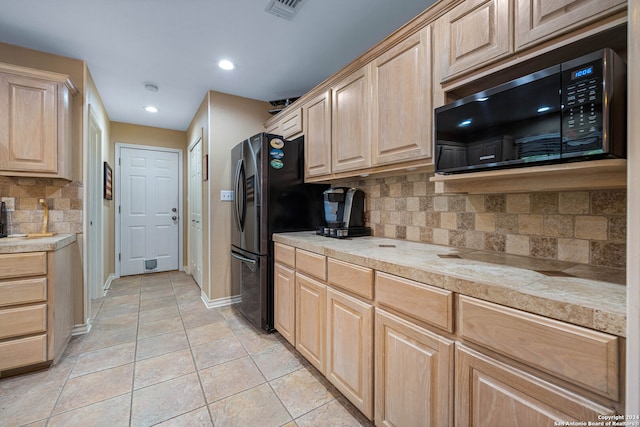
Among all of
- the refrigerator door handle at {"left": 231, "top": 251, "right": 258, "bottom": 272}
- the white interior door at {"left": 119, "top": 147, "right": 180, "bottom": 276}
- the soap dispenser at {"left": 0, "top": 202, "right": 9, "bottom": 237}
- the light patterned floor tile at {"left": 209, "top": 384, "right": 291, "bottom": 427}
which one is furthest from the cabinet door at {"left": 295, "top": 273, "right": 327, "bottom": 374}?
the white interior door at {"left": 119, "top": 147, "right": 180, "bottom": 276}

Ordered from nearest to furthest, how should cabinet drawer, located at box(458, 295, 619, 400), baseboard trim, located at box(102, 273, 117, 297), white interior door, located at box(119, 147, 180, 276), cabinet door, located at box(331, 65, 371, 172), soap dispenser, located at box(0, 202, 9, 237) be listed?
cabinet drawer, located at box(458, 295, 619, 400), cabinet door, located at box(331, 65, 371, 172), soap dispenser, located at box(0, 202, 9, 237), baseboard trim, located at box(102, 273, 117, 297), white interior door, located at box(119, 147, 180, 276)

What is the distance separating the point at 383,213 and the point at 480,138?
1.05m

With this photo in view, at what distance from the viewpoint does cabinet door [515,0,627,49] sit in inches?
35.6

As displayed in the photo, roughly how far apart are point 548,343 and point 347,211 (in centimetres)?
155

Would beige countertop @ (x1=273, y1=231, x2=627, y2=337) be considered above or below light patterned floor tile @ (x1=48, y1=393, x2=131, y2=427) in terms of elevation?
above

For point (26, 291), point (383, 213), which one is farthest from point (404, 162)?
point (26, 291)

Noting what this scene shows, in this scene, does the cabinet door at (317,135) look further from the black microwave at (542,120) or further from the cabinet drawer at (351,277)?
the black microwave at (542,120)

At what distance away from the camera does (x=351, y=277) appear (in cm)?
148

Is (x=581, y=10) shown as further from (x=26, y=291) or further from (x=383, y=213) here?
(x=26, y=291)

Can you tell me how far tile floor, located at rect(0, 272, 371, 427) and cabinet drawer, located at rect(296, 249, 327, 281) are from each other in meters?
0.71

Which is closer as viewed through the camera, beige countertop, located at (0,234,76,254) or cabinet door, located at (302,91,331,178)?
beige countertop, located at (0,234,76,254)

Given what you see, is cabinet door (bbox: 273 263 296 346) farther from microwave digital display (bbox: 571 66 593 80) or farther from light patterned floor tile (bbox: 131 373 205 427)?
microwave digital display (bbox: 571 66 593 80)

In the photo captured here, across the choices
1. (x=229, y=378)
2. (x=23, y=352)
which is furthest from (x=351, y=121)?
(x=23, y=352)

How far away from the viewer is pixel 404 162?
1.60 meters
